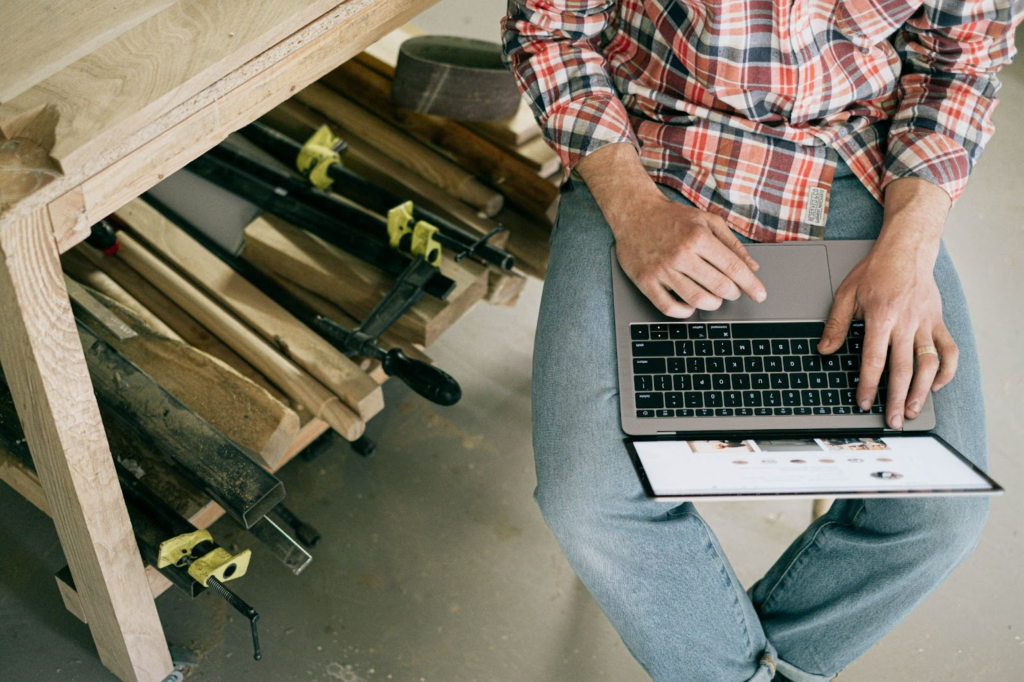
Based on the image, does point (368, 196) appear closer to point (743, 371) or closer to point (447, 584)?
point (447, 584)

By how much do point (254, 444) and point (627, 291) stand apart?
0.63 metres

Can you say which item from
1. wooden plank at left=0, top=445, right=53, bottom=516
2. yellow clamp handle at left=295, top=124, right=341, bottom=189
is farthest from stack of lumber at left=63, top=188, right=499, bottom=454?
wooden plank at left=0, top=445, right=53, bottom=516

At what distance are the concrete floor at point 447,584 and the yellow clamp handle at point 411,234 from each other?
1.19ft

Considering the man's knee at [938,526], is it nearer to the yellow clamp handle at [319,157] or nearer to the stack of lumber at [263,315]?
the stack of lumber at [263,315]

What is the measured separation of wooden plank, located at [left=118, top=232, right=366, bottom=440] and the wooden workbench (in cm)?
40

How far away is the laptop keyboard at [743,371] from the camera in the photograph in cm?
106

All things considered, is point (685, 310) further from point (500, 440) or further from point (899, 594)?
point (500, 440)

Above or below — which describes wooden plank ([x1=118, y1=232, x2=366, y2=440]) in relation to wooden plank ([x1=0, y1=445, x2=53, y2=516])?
above

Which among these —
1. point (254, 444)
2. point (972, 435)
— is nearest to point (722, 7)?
point (972, 435)

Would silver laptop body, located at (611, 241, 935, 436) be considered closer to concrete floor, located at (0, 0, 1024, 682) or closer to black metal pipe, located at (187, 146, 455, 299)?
black metal pipe, located at (187, 146, 455, 299)

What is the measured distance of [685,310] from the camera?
3.54 ft

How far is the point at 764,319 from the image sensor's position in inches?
43.4

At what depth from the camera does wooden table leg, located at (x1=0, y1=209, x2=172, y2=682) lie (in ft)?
Answer: 2.74

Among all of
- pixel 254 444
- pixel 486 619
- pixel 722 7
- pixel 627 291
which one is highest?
pixel 722 7
